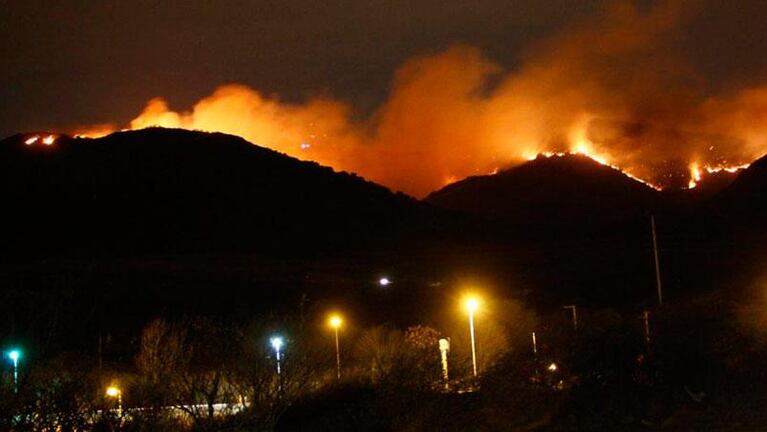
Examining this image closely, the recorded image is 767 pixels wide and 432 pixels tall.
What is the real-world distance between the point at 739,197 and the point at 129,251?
46201mm

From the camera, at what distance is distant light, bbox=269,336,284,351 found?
630 inches

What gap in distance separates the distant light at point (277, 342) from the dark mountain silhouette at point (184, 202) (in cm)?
4943

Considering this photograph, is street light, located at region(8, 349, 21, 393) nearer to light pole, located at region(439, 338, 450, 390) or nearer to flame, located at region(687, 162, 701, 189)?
light pole, located at region(439, 338, 450, 390)

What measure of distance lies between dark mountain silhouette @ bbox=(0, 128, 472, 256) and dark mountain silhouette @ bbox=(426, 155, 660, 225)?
16110 millimetres

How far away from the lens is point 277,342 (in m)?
16.0

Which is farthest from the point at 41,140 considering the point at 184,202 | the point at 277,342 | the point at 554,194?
the point at 277,342

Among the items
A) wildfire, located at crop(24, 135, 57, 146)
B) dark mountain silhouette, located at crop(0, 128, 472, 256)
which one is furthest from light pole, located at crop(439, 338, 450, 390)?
wildfire, located at crop(24, 135, 57, 146)

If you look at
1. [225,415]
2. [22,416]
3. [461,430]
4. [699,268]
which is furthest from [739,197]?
[22,416]

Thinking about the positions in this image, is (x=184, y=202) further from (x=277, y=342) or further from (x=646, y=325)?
(x=277, y=342)

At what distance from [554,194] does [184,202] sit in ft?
160

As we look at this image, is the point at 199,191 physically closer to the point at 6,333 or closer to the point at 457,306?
the point at 457,306

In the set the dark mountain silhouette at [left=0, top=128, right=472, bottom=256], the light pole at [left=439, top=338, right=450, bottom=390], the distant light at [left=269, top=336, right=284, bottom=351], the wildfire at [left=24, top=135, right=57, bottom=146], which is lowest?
the light pole at [left=439, top=338, right=450, bottom=390]

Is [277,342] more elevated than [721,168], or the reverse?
[721,168]

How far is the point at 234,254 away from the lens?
67.1 m
